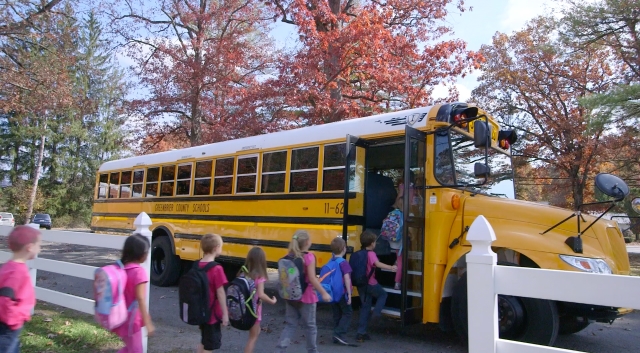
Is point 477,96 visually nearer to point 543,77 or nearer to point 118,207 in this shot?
point 543,77

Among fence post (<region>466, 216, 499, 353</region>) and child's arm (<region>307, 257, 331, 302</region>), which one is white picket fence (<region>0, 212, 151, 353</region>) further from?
fence post (<region>466, 216, 499, 353</region>)

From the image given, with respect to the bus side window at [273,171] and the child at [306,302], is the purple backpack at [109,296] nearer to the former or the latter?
the child at [306,302]

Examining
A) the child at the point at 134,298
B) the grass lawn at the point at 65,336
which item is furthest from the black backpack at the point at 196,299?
the grass lawn at the point at 65,336

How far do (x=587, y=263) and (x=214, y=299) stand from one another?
11.0 ft

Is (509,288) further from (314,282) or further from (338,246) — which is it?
(338,246)

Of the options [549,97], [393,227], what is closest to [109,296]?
[393,227]

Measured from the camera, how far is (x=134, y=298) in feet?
10.7

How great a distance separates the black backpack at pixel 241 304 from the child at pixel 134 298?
810mm

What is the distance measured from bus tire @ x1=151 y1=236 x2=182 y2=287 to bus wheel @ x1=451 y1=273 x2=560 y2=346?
5.59 metres

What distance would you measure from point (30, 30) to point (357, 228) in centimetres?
1239

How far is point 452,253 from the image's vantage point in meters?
5.20

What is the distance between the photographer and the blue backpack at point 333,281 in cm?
499

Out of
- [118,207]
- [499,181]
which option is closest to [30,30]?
[118,207]

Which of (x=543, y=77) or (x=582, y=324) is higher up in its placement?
(x=543, y=77)
